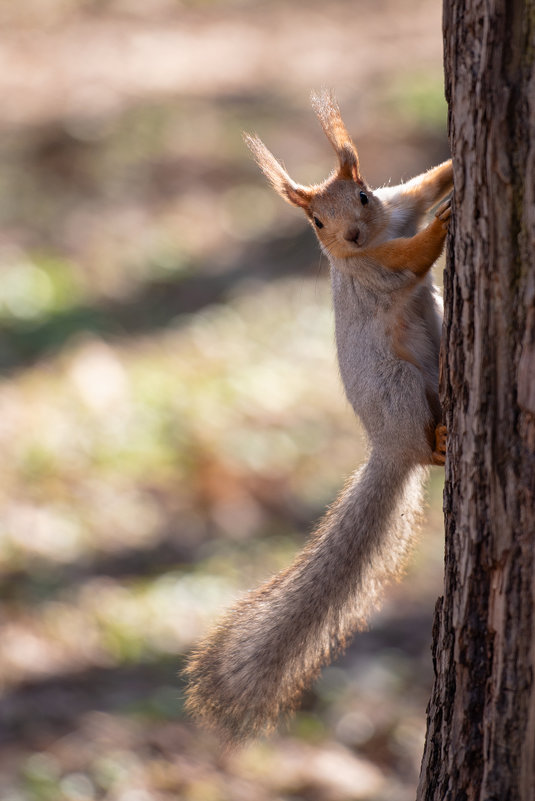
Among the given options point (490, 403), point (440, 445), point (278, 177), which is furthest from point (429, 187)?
point (490, 403)

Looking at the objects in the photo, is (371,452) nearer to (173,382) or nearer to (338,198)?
(338,198)

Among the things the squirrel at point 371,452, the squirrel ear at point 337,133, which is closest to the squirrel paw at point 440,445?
the squirrel at point 371,452

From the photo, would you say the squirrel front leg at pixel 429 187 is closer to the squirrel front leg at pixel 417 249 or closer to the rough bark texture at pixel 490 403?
the squirrel front leg at pixel 417 249

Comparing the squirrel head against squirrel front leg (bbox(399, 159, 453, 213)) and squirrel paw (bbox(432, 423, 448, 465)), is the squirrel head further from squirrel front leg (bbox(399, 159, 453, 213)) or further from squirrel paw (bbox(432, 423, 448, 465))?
squirrel paw (bbox(432, 423, 448, 465))

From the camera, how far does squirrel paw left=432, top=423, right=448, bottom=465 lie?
2.10 metres

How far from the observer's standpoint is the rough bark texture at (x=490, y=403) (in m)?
1.45

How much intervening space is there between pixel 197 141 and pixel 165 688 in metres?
4.34

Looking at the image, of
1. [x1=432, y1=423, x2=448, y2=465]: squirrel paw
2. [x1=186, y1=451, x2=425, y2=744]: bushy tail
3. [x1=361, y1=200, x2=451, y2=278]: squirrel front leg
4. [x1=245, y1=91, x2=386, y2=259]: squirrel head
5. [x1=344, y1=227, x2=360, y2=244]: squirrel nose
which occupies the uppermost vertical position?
[x1=245, y1=91, x2=386, y2=259]: squirrel head

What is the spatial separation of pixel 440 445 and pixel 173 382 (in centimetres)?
281

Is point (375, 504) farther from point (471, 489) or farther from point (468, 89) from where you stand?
point (468, 89)

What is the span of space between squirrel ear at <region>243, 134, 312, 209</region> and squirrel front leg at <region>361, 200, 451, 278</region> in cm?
23

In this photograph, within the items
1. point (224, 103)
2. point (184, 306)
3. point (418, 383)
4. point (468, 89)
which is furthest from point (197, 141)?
point (468, 89)

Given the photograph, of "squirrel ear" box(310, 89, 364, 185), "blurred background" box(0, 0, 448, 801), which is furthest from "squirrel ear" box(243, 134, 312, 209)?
"blurred background" box(0, 0, 448, 801)

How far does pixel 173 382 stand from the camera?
4805 mm
